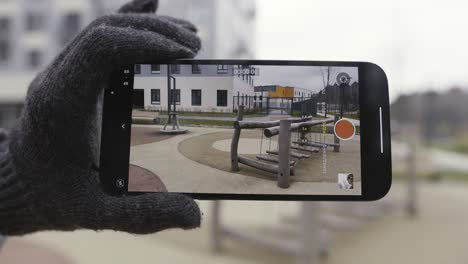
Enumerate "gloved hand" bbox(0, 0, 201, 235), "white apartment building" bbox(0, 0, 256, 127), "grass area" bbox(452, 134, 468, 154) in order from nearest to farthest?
"gloved hand" bbox(0, 0, 201, 235), "grass area" bbox(452, 134, 468, 154), "white apartment building" bbox(0, 0, 256, 127)

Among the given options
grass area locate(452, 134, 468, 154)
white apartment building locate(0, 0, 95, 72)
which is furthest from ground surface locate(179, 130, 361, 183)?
white apartment building locate(0, 0, 95, 72)

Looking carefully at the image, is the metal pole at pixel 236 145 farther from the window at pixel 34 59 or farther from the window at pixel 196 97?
the window at pixel 34 59

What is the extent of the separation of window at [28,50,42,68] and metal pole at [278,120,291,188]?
239 cm

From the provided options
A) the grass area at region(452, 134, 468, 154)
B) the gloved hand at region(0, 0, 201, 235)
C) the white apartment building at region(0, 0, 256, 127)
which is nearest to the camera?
the gloved hand at region(0, 0, 201, 235)

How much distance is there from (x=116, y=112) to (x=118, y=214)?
0.32 ft

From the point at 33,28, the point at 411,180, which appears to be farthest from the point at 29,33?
the point at 411,180

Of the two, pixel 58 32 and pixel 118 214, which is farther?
pixel 58 32

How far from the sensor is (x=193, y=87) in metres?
0.38

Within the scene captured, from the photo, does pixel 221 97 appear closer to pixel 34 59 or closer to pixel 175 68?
pixel 175 68

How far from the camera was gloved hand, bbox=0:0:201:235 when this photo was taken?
1.10 ft

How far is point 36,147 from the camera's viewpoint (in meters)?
0.35

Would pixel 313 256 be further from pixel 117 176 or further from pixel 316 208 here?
pixel 117 176

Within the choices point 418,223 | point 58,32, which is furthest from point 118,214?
point 58,32

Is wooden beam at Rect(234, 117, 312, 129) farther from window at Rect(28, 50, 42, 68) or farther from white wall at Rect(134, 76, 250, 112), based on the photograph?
window at Rect(28, 50, 42, 68)
